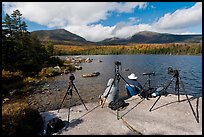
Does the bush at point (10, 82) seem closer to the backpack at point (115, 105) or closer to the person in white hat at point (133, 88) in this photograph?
the person in white hat at point (133, 88)

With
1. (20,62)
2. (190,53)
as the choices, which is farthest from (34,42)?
(190,53)

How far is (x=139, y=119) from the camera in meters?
6.50

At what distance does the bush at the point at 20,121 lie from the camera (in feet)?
18.0

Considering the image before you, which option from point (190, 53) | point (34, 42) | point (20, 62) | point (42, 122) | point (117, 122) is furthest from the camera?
point (190, 53)

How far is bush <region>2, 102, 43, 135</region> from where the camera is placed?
5477 millimetres

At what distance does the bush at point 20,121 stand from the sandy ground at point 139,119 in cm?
50

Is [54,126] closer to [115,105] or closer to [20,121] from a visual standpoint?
[20,121]

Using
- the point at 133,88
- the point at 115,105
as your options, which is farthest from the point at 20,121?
the point at 133,88

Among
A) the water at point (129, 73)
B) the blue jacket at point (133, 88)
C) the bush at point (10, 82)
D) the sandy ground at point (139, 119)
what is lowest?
the water at point (129, 73)

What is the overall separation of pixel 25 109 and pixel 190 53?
116 meters

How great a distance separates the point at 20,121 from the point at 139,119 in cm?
394

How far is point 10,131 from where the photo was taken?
5340 millimetres

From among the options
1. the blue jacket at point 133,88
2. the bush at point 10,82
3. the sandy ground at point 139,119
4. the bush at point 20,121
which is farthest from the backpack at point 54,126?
the bush at point 10,82

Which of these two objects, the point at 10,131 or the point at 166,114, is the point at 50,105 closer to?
the point at 10,131
